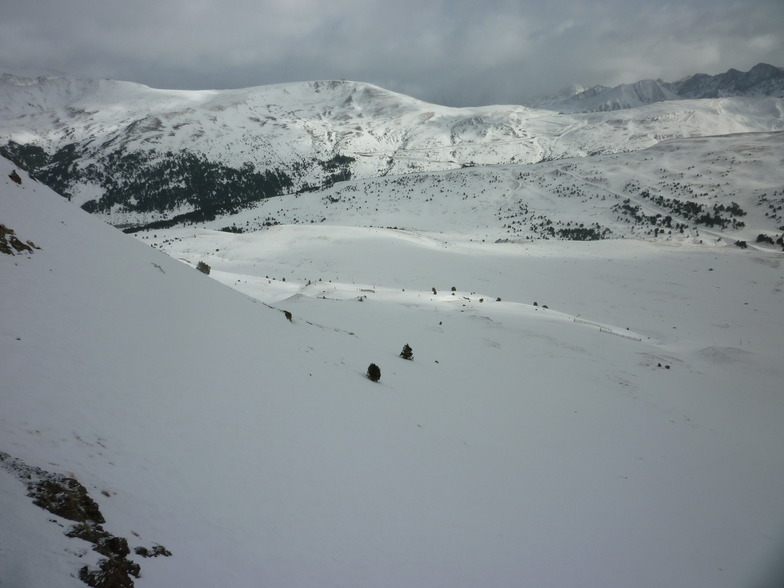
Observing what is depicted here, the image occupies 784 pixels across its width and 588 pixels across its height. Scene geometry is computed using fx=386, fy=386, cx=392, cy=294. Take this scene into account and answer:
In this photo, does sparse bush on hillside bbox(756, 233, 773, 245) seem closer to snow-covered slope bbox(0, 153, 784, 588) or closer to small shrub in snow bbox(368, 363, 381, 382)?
snow-covered slope bbox(0, 153, 784, 588)

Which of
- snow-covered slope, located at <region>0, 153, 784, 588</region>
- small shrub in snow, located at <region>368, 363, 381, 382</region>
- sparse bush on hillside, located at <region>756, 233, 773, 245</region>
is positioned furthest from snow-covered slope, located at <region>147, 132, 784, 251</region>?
small shrub in snow, located at <region>368, 363, 381, 382</region>

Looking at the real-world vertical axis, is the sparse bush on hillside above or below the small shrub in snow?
above

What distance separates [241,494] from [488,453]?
7.62m

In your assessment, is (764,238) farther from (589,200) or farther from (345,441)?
(345,441)

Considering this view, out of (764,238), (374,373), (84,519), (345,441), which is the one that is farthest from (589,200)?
(84,519)

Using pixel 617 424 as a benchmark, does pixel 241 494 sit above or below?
above

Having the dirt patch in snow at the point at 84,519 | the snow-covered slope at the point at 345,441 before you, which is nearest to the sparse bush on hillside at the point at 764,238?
the snow-covered slope at the point at 345,441

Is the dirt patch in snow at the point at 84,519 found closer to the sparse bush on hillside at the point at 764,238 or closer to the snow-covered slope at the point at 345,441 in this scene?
the snow-covered slope at the point at 345,441

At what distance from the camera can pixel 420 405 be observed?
13781 millimetres

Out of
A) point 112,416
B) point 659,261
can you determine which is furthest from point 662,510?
point 659,261

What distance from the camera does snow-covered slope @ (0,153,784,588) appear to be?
5.35 metres

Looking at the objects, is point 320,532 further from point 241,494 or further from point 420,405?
point 420,405

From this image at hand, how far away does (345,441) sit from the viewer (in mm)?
9516

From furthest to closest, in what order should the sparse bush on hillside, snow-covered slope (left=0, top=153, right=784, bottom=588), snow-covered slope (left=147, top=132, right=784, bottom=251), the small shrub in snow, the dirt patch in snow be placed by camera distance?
1. snow-covered slope (left=147, top=132, right=784, bottom=251)
2. the sparse bush on hillside
3. the small shrub in snow
4. snow-covered slope (left=0, top=153, right=784, bottom=588)
5. the dirt patch in snow
